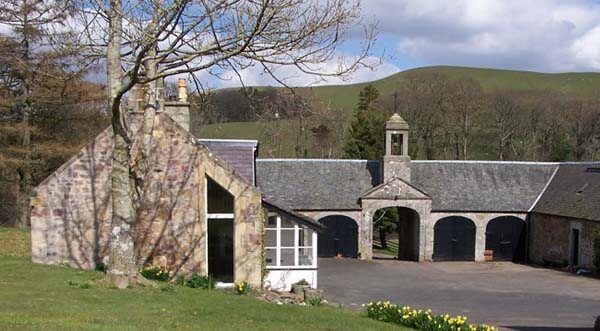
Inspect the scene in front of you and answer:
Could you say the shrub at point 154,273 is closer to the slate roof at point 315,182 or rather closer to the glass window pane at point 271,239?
the glass window pane at point 271,239

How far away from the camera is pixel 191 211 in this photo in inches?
663

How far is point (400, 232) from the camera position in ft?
124

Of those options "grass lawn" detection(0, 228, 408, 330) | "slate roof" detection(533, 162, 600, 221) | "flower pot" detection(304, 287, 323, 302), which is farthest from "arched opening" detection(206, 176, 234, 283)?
"slate roof" detection(533, 162, 600, 221)

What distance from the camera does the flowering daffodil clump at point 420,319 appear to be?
1178 cm

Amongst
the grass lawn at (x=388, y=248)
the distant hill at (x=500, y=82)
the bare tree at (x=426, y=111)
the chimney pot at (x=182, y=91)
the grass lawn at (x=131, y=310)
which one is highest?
the distant hill at (x=500, y=82)

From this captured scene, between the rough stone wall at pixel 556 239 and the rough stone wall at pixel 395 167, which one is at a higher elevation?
the rough stone wall at pixel 395 167

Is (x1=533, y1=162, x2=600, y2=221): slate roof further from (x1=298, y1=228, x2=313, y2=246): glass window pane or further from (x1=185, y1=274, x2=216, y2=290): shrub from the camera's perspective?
(x1=185, y1=274, x2=216, y2=290): shrub

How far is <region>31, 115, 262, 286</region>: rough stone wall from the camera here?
54.2 ft

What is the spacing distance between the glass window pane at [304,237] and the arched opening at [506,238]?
1672 centimetres

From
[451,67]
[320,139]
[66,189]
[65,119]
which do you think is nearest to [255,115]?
[66,189]

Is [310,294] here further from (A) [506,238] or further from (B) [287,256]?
(A) [506,238]

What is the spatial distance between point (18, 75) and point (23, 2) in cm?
354

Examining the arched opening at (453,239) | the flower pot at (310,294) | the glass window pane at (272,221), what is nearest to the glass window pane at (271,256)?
the glass window pane at (272,221)

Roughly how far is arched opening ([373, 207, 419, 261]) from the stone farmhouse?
0.17 metres
